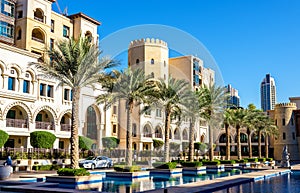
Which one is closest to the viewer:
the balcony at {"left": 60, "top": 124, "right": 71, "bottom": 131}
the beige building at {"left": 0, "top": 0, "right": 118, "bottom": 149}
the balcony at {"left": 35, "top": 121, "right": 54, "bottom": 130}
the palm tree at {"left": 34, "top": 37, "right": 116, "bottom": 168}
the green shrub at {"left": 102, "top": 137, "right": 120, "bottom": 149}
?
the palm tree at {"left": 34, "top": 37, "right": 116, "bottom": 168}

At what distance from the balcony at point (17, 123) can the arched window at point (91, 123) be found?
12.8 m

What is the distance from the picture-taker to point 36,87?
135 ft

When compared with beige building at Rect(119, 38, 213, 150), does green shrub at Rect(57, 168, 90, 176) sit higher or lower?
lower

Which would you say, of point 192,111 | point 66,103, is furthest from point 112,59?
point 66,103

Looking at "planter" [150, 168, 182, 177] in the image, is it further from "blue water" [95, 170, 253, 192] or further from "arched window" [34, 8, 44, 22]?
"arched window" [34, 8, 44, 22]

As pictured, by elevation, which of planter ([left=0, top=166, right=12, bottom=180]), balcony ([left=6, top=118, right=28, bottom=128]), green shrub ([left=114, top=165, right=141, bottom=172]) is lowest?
green shrub ([left=114, top=165, right=141, bottom=172])

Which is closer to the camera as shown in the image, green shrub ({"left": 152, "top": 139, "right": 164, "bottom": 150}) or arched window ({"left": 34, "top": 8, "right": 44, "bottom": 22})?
arched window ({"left": 34, "top": 8, "right": 44, "bottom": 22})

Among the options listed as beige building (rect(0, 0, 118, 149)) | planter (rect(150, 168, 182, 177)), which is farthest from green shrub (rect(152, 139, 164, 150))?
planter (rect(150, 168, 182, 177))

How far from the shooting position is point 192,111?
39219 mm

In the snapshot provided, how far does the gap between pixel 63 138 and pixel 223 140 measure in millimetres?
49478

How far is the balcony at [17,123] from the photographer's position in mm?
38062

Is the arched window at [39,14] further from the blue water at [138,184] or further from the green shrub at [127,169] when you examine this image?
the blue water at [138,184]

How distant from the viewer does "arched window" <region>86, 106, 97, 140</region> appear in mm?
51484

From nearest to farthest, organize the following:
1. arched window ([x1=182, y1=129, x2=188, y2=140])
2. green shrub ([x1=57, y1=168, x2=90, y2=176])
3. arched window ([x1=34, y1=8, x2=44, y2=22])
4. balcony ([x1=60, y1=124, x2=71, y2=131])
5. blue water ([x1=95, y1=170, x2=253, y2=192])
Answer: blue water ([x1=95, y1=170, x2=253, y2=192]) < green shrub ([x1=57, y1=168, x2=90, y2=176]) < balcony ([x1=60, y1=124, x2=71, y2=131]) < arched window ([x1=34, y1=8, x2=44, y2=22]) < arched window ([x1=182, y1=129, x2=188, y2=140])
